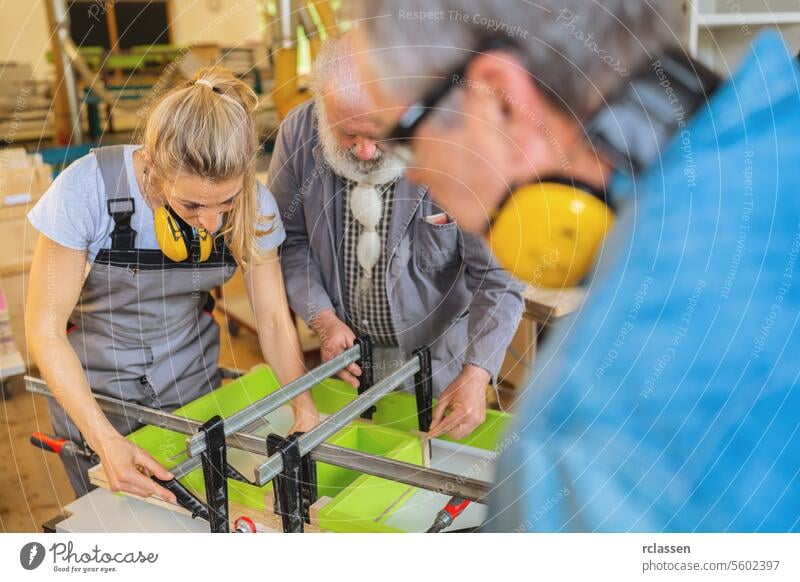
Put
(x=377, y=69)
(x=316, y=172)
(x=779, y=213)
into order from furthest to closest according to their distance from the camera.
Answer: (x=316, y=172) < (x=377, y=69) < (x=779, y=213)

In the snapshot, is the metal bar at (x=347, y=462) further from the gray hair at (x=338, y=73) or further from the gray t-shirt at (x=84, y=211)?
the gray hair at (x=338, y=73)

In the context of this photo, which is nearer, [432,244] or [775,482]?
[775,482]

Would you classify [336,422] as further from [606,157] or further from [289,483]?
[606,157]

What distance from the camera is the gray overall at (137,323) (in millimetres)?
831

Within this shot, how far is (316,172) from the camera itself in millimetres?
900

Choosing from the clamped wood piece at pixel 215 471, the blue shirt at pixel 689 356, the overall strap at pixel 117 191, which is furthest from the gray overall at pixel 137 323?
the blue shirt at pixel 689 356

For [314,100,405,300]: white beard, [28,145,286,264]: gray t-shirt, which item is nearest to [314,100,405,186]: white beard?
[314,100,405,300]: white beard

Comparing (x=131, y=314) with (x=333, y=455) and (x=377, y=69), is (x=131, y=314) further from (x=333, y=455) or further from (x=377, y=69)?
(x=377, y=69)

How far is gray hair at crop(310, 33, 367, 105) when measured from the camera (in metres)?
0.77

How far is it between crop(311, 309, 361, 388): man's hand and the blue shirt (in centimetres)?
52

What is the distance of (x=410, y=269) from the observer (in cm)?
92

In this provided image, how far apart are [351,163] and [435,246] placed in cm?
14
